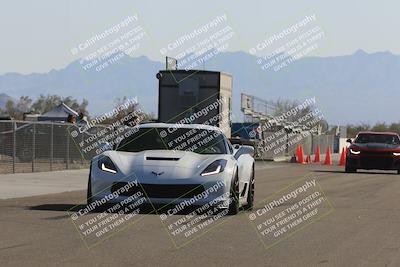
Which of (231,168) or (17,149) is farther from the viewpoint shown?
(17,149)

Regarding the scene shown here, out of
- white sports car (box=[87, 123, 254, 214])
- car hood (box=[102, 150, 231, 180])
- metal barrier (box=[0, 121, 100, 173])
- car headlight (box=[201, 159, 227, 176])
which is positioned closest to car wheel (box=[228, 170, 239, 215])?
white sports car (box=[87, 123, 254, 214])


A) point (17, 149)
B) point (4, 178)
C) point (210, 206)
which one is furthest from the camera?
point (17, 149)

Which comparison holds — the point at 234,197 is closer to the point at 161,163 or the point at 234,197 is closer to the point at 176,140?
the point at 161,163

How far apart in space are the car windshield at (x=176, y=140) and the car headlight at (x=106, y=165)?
29.2 inches

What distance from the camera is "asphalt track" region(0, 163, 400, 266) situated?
845 cm

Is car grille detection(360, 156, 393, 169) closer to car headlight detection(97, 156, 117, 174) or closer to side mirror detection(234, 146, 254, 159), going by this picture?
side mirror detection(234, 146, 254, 159)

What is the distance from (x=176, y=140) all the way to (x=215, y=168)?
133 cm

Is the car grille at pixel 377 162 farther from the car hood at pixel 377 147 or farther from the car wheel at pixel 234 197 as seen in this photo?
the car wheel at pixel 234 197

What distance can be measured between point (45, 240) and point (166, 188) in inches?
103

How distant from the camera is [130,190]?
38.7 ft

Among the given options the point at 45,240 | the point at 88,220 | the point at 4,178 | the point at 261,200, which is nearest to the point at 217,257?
the point at 45,240

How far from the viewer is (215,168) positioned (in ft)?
39.7

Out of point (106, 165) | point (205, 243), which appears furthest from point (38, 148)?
point (205, 243)

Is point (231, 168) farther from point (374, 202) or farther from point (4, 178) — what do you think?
point (4, 178)
